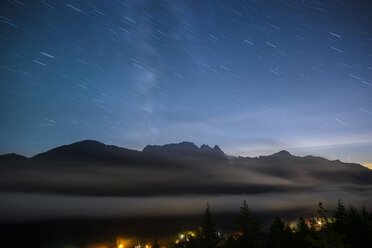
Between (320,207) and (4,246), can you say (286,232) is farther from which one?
(4,246)

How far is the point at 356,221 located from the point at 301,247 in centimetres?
910

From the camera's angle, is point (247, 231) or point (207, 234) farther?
point (207, 234)

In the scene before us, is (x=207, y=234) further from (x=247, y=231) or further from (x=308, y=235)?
(x=308, y=235)

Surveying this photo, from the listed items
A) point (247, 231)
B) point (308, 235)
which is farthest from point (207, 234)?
point (308, 235)

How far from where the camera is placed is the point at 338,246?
20.1 m

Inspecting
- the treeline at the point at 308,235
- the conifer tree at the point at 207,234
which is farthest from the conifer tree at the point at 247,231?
the conifer tree at the point at 207,234

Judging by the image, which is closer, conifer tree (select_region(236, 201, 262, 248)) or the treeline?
the treeline

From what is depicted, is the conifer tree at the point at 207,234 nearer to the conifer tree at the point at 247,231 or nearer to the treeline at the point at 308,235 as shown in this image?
the treeline at the point at 308,235

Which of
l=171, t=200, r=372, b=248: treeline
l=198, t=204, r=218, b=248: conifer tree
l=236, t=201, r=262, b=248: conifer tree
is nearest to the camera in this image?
l=171, t=200, r=372, b=248: treeline

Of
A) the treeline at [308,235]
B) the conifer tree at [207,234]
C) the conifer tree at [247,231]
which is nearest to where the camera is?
the treeline at [308,235]

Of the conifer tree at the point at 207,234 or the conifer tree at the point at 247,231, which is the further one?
the conifer tree at the point at 207,234

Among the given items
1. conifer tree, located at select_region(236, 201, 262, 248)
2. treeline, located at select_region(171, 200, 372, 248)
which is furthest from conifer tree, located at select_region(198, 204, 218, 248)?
conifer tree, located at select_region(236, 201, 262, 248)

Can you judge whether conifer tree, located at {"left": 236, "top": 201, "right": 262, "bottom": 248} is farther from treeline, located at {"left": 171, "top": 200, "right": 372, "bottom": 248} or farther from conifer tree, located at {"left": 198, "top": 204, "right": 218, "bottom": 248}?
conifer tree, located at {"left": 198, "top": 204, "right": 218, "bottom": 248}

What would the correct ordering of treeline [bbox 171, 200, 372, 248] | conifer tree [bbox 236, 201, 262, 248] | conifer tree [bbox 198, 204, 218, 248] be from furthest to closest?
conifer tree [bbox 198, 204, 218, 248]
conifer tree [bbox 236, 201, 262, 248]
treeline [bbox 171, 200, 372, 248]
